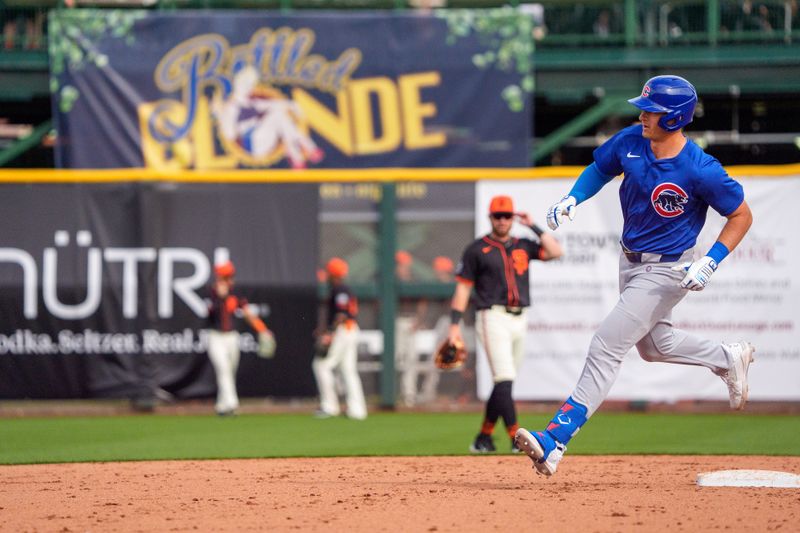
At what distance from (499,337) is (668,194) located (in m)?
3.37

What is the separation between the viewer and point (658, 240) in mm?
7203

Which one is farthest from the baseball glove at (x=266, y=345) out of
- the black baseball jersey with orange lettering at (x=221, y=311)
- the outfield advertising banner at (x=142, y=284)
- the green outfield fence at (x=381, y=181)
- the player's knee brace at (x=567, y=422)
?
the player's knee brace at (x=567, y=422)

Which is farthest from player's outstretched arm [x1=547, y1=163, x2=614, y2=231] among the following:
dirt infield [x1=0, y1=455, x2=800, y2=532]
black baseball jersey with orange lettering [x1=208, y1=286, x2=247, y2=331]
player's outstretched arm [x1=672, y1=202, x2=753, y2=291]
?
black baseball jersey with orange lettering [x1=208, y1=286, x2=247, y2=331]

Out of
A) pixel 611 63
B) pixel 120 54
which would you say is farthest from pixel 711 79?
pixel 120 54

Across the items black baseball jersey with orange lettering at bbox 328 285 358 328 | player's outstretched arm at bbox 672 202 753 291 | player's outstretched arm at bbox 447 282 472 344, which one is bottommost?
black baseball jersey with orange lettering at bbox 328 285 358 328

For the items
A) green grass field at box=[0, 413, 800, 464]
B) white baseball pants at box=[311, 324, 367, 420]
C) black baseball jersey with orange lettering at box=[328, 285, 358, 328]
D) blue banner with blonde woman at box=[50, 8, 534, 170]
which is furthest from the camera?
blue banner with blonde woman at box=[50, 8, 534, 170]

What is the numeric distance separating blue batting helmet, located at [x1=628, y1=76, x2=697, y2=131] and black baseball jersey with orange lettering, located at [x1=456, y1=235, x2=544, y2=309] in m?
3.36

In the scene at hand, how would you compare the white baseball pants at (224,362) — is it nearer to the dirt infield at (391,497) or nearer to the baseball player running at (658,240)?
the dirt infield at (391,497)

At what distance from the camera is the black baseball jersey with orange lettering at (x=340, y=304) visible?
15.1 m

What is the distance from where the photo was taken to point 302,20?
1869cm

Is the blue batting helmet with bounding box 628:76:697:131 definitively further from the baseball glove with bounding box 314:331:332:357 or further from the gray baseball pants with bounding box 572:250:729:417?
the baseball glove with bounding box 314:331:332:357

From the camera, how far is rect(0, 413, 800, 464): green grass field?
1070cm

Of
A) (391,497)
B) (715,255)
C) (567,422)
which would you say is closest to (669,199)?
(715,255)

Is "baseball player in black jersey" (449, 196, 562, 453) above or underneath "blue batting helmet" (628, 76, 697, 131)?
underneath
